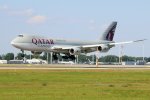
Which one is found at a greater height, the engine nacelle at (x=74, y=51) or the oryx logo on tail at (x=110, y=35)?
the oryx logo on tail at (x=110, y=35)

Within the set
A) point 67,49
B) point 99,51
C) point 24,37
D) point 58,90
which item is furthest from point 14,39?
point 58,90

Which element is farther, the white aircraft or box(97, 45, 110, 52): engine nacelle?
box(97, 45, 110, 52): engine nacelle

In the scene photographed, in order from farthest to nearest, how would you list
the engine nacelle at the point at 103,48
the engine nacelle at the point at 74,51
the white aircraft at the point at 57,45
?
the engine nacelle at the point at 74,51 → the engine nacelle at the point at 103,48 → the white aircraft at the point at 57,45

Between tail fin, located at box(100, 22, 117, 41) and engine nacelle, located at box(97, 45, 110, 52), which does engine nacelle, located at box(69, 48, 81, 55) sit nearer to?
engine nacelle, located at box(97, 45, 110, 52)

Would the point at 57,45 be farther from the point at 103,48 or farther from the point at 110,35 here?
the point at 110,35

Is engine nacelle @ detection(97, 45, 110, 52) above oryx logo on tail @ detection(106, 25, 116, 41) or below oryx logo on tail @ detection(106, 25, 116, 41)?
below

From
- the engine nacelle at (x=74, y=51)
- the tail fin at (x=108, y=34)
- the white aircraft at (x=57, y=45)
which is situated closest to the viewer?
the white aircraft at (x=57, y=45)

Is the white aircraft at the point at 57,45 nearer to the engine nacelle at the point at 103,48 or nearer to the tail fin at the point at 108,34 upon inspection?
the engine nacelle at the point at 103,48

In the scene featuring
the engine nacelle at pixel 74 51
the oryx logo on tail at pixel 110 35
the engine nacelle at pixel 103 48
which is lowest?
the engine nacelle at pixel 74 51

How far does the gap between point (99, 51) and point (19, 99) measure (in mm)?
80451

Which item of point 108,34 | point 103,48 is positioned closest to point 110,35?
point 108,34

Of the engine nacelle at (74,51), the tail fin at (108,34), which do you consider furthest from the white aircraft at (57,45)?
the tail fin at (108,34)

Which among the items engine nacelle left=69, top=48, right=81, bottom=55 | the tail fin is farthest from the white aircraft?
the tail fin

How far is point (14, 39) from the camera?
105812 mm
